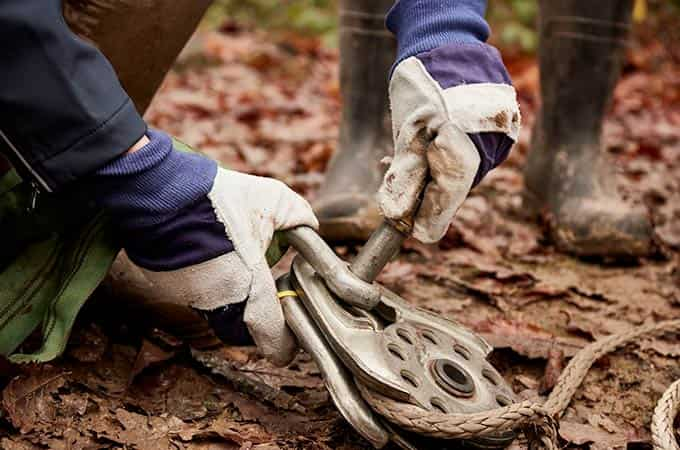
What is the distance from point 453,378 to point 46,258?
30.9 inches

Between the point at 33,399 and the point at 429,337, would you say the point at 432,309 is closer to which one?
the point at 429,337

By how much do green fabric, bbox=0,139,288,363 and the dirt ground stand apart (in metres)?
Answer: 0.10

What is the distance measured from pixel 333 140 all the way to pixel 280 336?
230cm

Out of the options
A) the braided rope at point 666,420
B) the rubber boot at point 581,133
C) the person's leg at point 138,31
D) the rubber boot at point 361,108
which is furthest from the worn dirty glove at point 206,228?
the rubber boot at point 581,133

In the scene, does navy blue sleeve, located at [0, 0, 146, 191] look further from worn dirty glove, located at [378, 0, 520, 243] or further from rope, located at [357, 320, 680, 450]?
rope, located at [357, 320, 680, 450]

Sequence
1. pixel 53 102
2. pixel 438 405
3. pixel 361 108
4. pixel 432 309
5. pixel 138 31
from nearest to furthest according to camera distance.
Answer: pixel 53 102
pixel 438 405
pixel 138 31
pixel 432 309
pixel 361 108

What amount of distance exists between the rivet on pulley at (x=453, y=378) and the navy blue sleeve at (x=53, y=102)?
0.63m

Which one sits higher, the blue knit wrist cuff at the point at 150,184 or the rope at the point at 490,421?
the blue knit wrist cuff at the point at 150,184

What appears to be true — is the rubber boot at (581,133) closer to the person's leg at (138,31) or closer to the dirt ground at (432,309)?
the dirt ground at (432,309)

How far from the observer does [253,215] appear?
139 centimetres

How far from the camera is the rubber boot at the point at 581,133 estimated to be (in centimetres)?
236

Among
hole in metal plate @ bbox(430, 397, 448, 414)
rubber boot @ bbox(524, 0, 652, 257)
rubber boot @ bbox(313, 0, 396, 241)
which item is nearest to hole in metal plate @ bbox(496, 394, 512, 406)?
hole in metal plate @ bbox(430, 397, 448, 414)

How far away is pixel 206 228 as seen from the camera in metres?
1.34

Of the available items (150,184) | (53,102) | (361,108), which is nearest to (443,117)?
(150,184)
